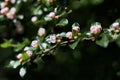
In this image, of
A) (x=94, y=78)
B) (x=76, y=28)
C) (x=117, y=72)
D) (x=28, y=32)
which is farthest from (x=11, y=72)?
(x=76, y=28)

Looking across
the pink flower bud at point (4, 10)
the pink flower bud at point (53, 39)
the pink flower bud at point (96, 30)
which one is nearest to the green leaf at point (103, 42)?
the pink flower bud at point (96, 30)

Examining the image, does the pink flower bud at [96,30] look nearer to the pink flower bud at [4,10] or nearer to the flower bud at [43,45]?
the flower bud at [43,45]

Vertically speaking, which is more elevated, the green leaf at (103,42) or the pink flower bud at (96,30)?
the pink flower bud at (96,30)

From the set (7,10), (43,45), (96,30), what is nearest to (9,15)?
(7,10)

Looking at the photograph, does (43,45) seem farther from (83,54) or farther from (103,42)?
(83,54)

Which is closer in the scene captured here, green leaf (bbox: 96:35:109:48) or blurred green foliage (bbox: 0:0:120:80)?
green leaf (bbox: 96:35:109:48)

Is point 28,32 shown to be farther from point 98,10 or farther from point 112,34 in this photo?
point 112,34

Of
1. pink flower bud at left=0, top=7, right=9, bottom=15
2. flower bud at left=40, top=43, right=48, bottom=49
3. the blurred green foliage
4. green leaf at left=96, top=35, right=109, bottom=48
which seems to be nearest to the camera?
green leaf at left=96, top=35, right=109, bottom=48

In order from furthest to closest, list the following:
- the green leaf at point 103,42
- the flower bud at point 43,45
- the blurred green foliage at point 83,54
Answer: the blurred green foliage at point 83,54 → the flower bud at point 43,45 → the green leaf at point 103,42

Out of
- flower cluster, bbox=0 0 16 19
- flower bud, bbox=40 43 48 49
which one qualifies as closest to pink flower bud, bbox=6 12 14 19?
flower cluster, bbox=0 0 16 19

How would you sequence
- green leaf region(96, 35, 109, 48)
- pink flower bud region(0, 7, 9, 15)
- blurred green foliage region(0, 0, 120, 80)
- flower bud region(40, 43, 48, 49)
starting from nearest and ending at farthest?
green leaf region(96, 35, 109, 48)
flower bud region(40, 43, 48, 49)
pink flower bud region(0, 7, 9, 15)
blurred green foliage region(0, 0, 120, 80)

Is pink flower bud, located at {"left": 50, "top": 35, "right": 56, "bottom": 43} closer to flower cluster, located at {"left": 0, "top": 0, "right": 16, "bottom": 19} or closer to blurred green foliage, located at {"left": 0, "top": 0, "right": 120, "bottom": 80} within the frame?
blurred green foliage, located at {"left": 0, "top": 0, "right": 120, "bottom": 80}
